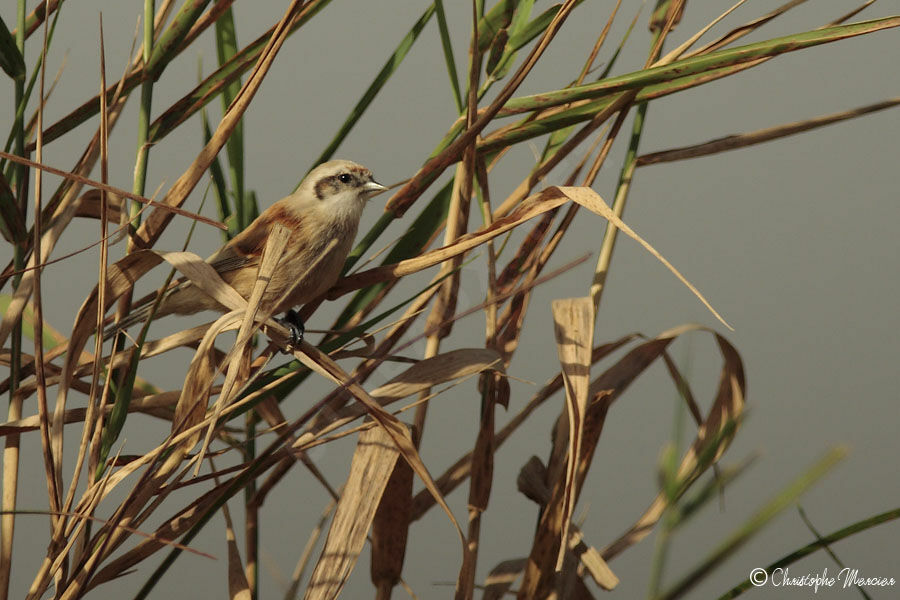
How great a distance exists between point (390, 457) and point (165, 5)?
2.10 ft

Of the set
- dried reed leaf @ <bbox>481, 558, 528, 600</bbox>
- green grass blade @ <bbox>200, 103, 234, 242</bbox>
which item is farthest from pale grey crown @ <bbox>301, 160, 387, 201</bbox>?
dried reed leaf @ <bbox>481, 558, 528, 600</bbox>

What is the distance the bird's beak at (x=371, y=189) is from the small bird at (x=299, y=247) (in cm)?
2

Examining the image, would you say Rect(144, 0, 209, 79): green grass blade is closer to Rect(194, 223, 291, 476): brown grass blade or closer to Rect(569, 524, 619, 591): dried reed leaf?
Rect(194, 223, 291, 476): brown grass blade

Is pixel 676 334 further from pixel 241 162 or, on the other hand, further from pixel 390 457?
pixel 241 162

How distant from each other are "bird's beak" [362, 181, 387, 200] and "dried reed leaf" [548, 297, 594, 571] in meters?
0.47

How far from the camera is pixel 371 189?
1.36 m

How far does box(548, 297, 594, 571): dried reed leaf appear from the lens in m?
0.90

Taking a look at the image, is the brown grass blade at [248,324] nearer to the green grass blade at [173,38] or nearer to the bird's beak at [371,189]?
the green grass blade at [173,38]

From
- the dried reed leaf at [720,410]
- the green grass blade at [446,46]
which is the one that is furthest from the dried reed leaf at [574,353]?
the green grass blade at [446,46]

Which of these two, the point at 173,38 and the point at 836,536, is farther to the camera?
the point at 173,38

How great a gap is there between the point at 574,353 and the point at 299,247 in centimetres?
46

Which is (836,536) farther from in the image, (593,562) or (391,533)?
(391,533)

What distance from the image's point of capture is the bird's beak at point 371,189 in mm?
1357

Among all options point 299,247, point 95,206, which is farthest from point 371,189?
point 95,206
